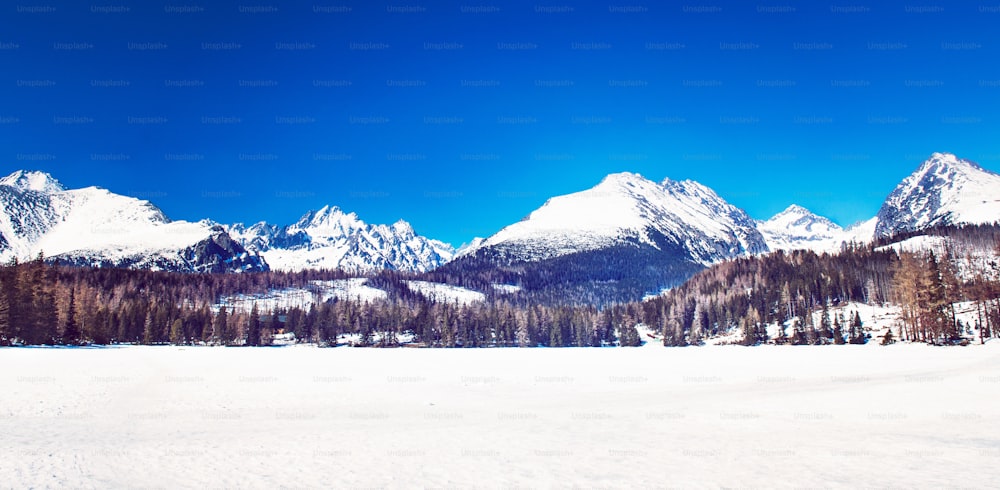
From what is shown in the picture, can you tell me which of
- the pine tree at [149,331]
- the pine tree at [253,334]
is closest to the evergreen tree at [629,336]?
the pine tree at [253,334]

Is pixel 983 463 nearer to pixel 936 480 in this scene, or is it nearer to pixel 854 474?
pixel 936 480

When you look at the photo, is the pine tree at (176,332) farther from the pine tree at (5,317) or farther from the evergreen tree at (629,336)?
the evergreen tree at (629,336)

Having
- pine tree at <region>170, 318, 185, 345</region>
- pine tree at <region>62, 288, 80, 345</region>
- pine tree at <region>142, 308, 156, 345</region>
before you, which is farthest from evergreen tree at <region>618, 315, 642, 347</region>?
pine tree at <region>142, 308, 156, 345</region>

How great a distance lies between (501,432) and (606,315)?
13547 centimetres

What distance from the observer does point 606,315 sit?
→ 5999 inches

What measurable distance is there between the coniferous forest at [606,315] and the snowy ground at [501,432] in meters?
48.0

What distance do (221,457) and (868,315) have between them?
450 feet

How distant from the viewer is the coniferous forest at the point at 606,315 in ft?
258

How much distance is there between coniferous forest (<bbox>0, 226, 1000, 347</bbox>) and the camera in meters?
78.8

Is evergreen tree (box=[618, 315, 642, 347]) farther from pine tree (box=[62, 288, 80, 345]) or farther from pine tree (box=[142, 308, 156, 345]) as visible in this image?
pine tree (box=[142, 308, 156, 345])

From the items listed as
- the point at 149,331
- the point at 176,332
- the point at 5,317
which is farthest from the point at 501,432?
the point at 176,332

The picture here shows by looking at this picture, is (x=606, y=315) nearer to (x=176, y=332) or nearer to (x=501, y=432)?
(x=176, y=332)

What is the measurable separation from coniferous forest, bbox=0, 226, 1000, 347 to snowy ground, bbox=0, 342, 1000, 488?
4795cm

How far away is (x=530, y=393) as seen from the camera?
3594 cm
